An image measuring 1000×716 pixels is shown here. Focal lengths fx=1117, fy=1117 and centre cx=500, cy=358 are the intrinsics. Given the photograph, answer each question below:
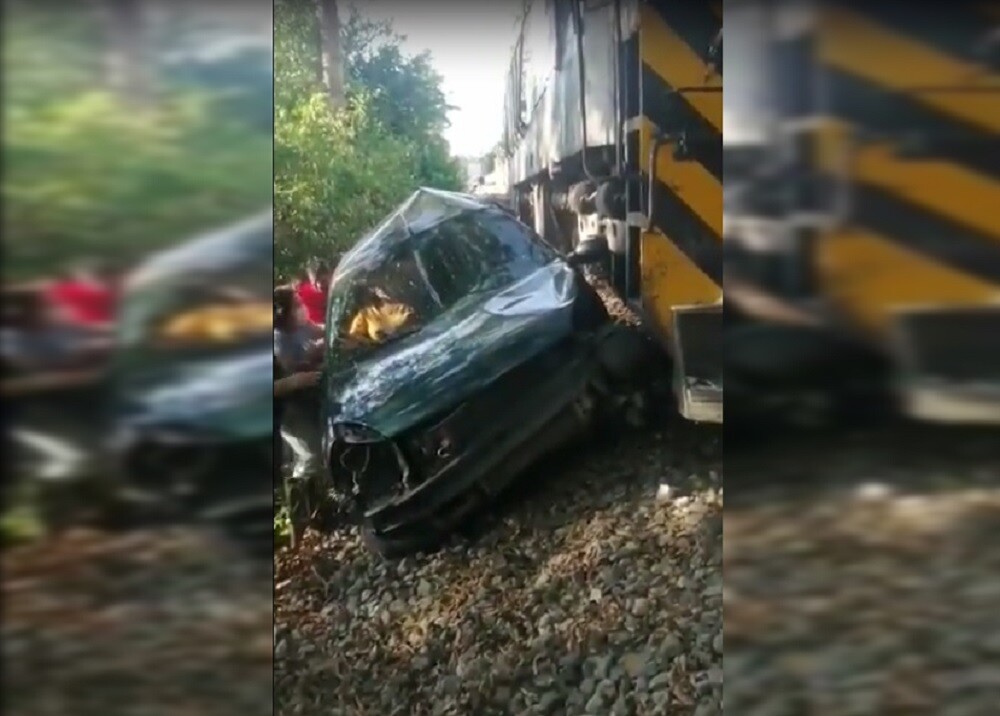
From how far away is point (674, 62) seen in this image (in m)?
1.99

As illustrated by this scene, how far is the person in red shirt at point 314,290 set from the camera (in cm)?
195

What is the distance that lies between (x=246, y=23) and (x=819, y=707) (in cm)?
161

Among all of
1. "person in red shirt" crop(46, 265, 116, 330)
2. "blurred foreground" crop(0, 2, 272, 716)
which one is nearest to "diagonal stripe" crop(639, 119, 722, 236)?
"blurred foreground" crop(0, 2, 272, 716)

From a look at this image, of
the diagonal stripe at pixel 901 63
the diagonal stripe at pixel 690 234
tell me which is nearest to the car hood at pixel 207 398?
the diagonal stripe at pixel 690 234

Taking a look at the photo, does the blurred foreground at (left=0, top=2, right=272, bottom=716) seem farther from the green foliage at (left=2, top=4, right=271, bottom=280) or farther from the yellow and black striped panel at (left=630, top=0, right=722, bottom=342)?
the yellow and black striped panel at (left=630, top=0, right=722, bottom=342)

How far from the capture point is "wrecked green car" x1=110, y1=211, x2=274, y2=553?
1958 mm

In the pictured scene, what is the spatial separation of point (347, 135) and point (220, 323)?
1.31 ft

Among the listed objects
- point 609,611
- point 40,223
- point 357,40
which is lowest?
point 609,611

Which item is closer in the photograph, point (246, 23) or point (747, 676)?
point (246, 23)

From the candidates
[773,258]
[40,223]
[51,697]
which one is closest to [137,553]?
[51,697]

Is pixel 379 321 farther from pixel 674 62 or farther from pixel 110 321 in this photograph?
pixel 674 62

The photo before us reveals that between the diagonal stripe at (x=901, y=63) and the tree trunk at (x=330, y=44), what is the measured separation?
2.84 feet

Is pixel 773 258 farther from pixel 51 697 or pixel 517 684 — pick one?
pixel 51 697

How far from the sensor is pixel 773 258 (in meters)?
2.05
